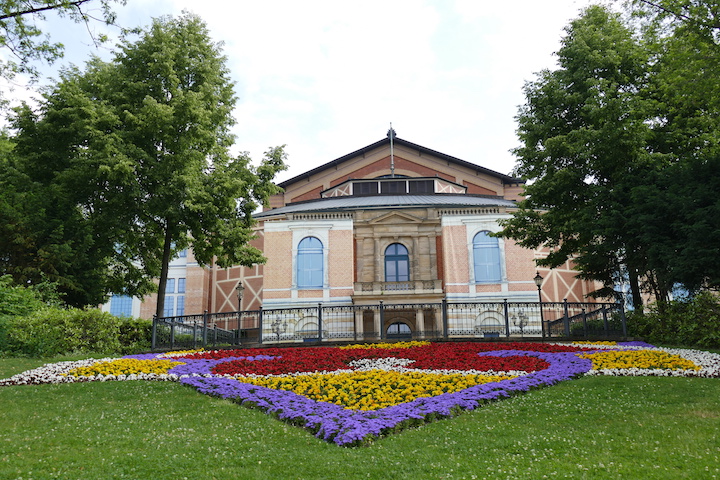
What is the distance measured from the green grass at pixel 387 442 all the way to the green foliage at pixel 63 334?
759 cm

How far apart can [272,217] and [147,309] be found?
1458cm

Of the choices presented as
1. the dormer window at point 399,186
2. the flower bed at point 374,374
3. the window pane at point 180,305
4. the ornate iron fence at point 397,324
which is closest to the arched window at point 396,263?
the ornate iron fence at point 397,324

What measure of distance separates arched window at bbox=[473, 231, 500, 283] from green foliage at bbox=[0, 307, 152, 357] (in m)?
20.4

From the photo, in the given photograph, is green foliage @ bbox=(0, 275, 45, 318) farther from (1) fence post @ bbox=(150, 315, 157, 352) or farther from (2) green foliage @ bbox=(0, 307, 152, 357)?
(1) fence post @ bbox=(150, 315, 157, 352)

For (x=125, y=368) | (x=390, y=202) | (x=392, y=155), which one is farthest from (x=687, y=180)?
(x=392, y=155)

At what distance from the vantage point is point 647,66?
68.9ft

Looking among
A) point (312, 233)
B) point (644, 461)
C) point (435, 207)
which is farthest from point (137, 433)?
point (435, 207)

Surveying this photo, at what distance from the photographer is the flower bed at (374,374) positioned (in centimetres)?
770

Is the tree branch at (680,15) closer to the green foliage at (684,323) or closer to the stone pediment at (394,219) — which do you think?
the green foliage at (684,323)

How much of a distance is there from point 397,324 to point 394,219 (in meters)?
6.79

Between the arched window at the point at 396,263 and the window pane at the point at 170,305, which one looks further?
the window pane at the point at 170,305

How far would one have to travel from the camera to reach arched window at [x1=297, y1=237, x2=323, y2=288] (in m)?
32.6

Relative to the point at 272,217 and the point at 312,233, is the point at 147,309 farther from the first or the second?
the point at 312,233

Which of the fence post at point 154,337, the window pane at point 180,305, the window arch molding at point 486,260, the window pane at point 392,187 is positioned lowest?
the fence post at point 154,337
